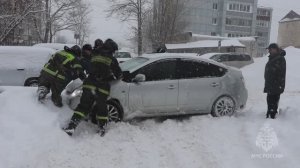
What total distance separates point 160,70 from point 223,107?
66.9 inches

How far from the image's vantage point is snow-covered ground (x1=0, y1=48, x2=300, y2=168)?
689cm

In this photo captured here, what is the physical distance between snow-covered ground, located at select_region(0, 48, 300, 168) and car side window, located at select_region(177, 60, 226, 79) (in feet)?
3.41

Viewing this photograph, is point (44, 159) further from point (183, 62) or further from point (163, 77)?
point (183, 62)

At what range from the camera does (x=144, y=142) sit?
7.82 meters

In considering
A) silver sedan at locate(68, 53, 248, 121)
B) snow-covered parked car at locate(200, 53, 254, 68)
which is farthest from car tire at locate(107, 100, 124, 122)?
snow-covered parked car at locate(200, 53, 254, 68)

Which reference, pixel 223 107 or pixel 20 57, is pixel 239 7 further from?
pixel 223 107

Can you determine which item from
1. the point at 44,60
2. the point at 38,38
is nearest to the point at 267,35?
the point at 38,38

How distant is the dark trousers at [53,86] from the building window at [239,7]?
8383 cm

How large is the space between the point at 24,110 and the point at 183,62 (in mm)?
3548

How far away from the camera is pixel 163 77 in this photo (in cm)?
913

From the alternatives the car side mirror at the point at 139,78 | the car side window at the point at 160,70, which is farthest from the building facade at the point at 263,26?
the car side mirror at the point at 139,78

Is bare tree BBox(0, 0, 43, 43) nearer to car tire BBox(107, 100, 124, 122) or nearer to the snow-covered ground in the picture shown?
the snow-covered ground

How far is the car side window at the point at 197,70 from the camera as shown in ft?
30.8

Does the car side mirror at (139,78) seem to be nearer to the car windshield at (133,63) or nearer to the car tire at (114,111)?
the car windshield at (133,63)
